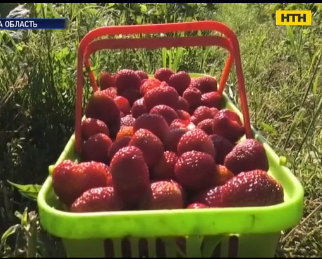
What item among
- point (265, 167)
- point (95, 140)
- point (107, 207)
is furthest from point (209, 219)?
point (95, 140)

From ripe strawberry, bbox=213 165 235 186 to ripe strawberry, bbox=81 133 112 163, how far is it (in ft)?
0.96

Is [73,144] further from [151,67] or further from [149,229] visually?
[151,67]

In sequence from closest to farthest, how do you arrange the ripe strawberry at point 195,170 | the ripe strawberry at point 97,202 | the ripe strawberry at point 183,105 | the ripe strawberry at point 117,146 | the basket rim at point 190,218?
the basket rim at point 190,218 < the ripe strawberry at point 97,202 < the ripe strawberry at point 195,170 < the ripe strawberry at point 117,146 < the ripe strawberry at point 183,105

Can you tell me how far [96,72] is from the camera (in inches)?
84.0

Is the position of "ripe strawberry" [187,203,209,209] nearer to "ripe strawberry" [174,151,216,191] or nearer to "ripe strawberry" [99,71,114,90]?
"ripe strawberry" [174,151,216,191]

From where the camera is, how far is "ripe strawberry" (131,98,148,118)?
1.67 m

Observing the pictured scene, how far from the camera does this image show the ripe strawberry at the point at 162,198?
1.12 m

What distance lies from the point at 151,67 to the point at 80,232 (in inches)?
57.1

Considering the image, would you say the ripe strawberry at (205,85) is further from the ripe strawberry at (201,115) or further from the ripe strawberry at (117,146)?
the ripe strawberry at (117,146)

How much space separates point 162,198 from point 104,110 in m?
0.52

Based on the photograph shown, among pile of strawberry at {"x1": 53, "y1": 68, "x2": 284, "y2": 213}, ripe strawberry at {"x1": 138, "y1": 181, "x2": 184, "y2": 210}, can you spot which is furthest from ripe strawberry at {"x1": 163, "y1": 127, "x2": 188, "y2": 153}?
ripe strawberry at {"x1": 138, "y1": 181, "x2": 184, "y2": 210}

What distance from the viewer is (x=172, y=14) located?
2.88m

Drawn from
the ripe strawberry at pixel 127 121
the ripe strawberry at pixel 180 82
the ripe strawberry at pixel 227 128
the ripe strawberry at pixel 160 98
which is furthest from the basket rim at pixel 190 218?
the ripe strawberry at pixel 180 82

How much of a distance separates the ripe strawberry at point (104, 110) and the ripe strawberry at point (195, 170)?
0.41m
